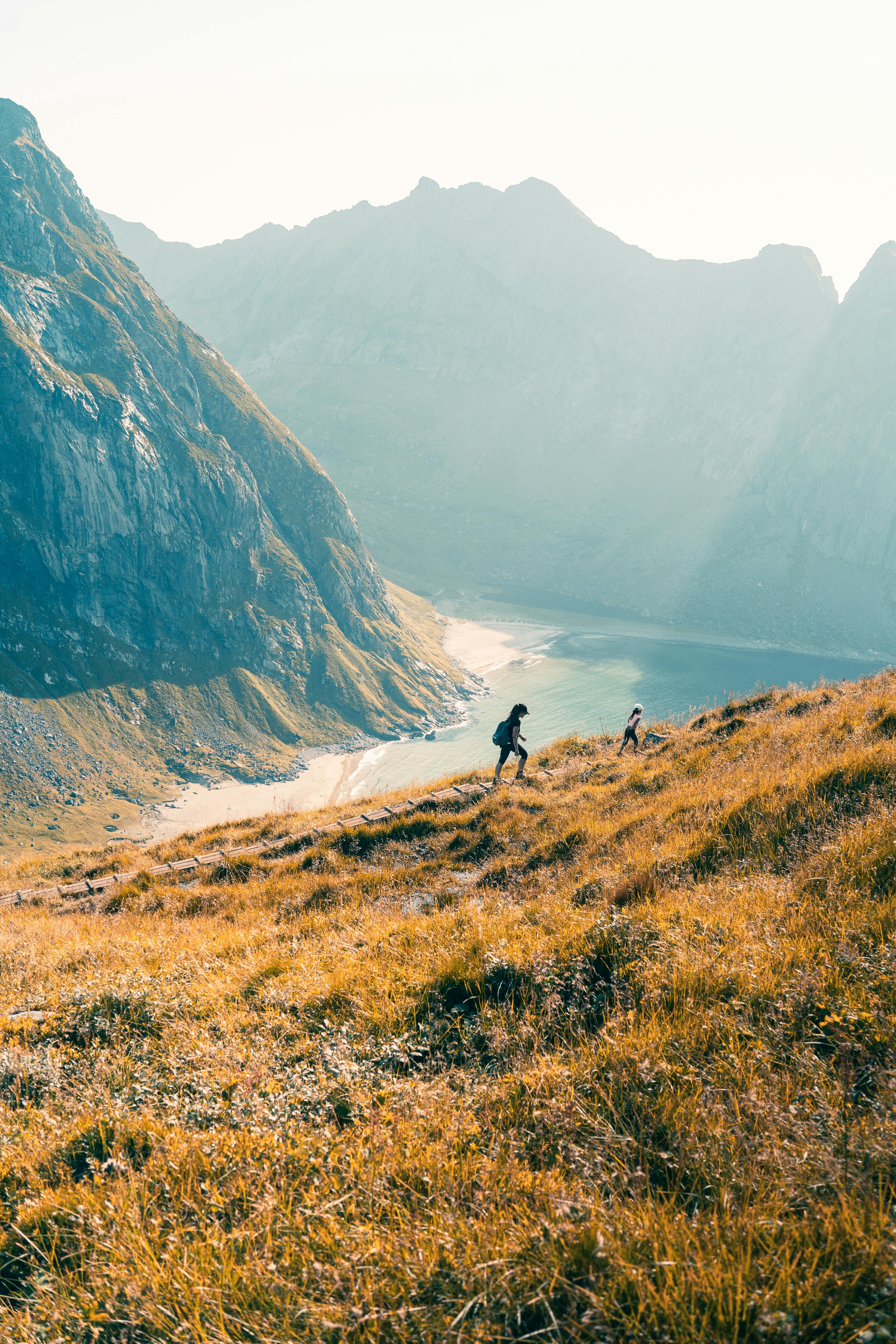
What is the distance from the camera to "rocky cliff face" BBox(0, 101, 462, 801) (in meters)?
107

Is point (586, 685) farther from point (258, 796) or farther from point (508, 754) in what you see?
point (508, 754)

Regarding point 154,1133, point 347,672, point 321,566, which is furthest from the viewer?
point 321,566

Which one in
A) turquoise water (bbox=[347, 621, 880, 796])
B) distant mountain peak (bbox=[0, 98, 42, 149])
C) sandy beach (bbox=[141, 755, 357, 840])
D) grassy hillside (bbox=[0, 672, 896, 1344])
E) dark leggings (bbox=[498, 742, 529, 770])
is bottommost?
sandy beach (bbox=[141, 755, 357, 840])

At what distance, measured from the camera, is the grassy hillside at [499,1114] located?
2562 millimetres

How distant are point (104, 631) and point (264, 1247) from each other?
125491mm

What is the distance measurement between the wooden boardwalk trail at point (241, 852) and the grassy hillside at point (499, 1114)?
6543mm

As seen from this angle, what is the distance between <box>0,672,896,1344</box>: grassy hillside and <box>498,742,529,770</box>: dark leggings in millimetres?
8283

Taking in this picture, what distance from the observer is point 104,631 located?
366 ft

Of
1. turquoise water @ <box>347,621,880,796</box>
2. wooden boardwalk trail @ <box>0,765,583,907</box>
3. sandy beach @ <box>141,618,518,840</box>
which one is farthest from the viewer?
A: turquoise water @ <box>347,621,880,796</box>

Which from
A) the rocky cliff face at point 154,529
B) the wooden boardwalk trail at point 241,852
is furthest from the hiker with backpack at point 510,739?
the rocky cliff face at point 154,529

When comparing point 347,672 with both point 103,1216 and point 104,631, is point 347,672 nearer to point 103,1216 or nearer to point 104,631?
point 104,631

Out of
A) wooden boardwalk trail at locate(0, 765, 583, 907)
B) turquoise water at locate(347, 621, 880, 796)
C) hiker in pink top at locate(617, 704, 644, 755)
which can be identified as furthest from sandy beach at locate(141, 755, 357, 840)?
hiker in pink top at locate(617, 704, 644, 755)

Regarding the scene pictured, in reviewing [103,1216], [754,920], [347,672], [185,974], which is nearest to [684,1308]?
[103,1216]

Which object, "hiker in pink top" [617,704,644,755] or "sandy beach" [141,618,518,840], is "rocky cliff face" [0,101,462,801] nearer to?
"sandy beach" [141,618,518,840]
